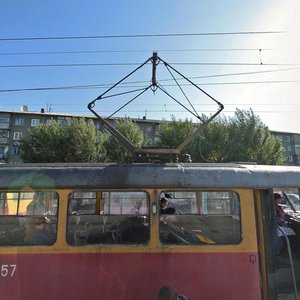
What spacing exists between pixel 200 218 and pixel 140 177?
0.92 m

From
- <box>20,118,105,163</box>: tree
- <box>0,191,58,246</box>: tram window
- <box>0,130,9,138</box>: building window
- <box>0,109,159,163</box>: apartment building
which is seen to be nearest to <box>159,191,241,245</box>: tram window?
<box>0,191,58,246</box>: tram window

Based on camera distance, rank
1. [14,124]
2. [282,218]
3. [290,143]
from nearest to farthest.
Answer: [282,218]
[14,124]
[290,143]

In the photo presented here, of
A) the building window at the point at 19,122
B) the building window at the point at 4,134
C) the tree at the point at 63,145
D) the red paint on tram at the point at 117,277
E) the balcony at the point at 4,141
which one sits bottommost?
the red paint on tram at the point at 117,277

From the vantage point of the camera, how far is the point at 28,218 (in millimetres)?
4207

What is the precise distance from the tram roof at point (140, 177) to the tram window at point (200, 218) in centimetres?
18

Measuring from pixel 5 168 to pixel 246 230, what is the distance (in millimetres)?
2978

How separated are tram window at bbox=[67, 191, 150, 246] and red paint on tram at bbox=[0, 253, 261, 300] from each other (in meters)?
0.20

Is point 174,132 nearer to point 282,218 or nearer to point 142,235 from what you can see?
point 282,218

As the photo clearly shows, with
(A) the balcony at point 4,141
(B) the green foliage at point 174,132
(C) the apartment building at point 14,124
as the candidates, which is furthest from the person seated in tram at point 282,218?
(A) the balcony at point 4,141

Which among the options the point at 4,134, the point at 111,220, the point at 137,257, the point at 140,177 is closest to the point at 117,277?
the point at 137,257

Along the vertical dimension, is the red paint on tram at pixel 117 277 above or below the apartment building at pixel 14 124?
below

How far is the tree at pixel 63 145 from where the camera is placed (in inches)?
1344

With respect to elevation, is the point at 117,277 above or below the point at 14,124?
below

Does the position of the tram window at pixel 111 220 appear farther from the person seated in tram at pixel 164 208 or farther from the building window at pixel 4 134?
the building window at pixel 4 134
